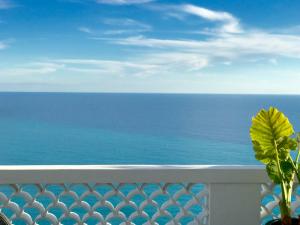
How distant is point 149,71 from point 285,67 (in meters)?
15.2

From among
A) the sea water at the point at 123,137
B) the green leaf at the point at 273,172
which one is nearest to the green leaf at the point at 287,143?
the green leaf at the point at 273,172

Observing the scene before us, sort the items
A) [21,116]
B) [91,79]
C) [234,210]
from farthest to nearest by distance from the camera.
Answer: [91,79], [21,116], [234,210]

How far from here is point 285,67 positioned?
139 ft

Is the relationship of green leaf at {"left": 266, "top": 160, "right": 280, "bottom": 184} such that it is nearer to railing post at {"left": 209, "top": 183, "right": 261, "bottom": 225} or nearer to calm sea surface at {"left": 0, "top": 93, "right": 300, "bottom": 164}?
railing post at {"left": 209, "top": 183, "right": 261, "bottom": 225}

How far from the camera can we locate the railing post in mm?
1872

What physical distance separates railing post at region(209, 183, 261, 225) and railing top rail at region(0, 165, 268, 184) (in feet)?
0.13

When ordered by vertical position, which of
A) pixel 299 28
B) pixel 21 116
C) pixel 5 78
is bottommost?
pixel 21 116

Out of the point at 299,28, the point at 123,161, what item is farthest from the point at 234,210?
the point at 299,28

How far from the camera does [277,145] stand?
1.78m

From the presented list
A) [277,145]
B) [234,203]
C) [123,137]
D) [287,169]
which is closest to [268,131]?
[277,145]

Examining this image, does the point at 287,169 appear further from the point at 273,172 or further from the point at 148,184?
the point at 148,184

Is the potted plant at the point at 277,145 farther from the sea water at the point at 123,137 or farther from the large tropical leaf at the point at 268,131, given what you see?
the sea water at the point at 123,137

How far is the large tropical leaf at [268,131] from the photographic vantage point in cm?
177

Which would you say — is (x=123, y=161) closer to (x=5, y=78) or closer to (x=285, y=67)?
(x=5, y=78)
